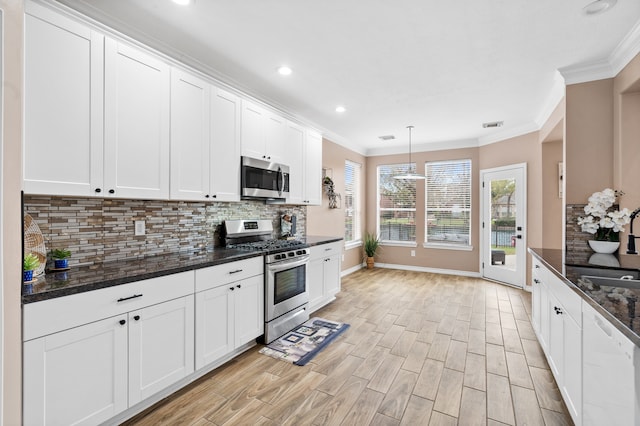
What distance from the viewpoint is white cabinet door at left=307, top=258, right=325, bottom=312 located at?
3.67 meters

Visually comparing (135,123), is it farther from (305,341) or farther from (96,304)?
(305,341)

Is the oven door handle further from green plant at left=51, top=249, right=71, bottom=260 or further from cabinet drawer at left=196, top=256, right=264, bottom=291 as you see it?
green plant at left=51, top=249, right=71, bottom=260

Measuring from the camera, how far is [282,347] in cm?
288

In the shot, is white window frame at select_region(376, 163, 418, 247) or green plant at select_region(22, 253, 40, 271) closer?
green plant at select_region(22, 253, 40, 271)

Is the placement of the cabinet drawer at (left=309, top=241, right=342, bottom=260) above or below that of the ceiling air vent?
below

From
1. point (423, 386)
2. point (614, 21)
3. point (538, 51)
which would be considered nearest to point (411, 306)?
point (423, 386)

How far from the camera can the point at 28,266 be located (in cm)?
155

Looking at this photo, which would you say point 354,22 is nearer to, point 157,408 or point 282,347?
point 282,347

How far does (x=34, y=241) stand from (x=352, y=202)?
17.0 ft

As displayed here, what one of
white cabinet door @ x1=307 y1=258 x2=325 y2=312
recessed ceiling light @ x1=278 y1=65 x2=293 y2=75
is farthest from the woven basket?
white cabinet door @ x1=307 y1=258 x2=325 y2=312

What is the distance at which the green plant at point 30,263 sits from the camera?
5.06 ft

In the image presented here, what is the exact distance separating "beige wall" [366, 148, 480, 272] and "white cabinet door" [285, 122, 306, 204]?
122 inches

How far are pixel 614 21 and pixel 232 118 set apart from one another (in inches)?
125

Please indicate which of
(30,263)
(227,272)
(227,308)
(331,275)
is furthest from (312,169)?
(30,263)
